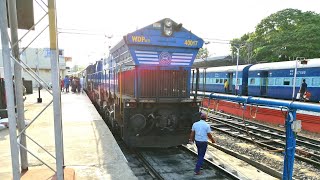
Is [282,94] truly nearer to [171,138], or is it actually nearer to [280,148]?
[280,148]

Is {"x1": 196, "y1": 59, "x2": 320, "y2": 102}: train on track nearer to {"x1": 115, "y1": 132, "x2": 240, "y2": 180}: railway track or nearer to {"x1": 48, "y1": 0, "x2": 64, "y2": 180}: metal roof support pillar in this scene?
{"x1": 115, "y1": 132, "x2": 240, "y2": 180}: railway track

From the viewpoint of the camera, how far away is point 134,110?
25.0 feet

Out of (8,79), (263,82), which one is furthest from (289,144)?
(263,82)

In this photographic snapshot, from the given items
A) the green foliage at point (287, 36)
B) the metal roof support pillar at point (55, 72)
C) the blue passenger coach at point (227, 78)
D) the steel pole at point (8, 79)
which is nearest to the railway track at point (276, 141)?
the metal roof support pillar at point (55, 72)

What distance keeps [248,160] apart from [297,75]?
11145 mm

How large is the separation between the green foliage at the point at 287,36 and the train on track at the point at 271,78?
10077mm

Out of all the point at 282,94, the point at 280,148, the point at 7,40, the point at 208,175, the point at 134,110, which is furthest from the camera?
the point at 282,94

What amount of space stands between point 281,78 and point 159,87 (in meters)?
13.1

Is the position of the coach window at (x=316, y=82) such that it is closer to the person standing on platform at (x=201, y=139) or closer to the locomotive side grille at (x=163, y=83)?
the locomotive side grille at (x=163, y=83)

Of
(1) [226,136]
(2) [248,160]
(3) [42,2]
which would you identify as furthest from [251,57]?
(3) [42,2]

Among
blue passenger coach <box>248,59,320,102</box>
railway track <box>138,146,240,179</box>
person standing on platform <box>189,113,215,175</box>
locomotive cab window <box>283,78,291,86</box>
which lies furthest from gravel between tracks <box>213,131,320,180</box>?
locomotive cab window <box>283,78,291,86</box>

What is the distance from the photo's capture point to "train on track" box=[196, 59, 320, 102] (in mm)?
16266

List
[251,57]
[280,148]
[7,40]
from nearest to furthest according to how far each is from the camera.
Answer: [7,40], [280,148], [251,57]

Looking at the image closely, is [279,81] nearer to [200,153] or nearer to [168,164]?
[168,164]
